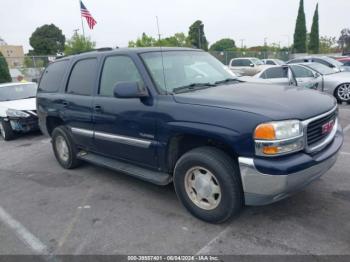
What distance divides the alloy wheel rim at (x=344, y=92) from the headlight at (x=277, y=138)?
863cm

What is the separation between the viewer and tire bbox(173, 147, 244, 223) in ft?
9.62

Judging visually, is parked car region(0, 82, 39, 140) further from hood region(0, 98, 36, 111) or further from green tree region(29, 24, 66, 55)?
green tree region(29, 24, 66, 55)

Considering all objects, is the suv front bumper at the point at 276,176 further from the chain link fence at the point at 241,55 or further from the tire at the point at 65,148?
the chain link fence at the point at 241,55

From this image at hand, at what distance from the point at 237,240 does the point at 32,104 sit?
6.98 metres

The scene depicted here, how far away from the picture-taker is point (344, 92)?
33.1ft

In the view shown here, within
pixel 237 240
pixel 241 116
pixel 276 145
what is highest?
pixel 241 116

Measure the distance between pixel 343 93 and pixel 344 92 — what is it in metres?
0.04

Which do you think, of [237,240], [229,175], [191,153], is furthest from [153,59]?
[237,240]

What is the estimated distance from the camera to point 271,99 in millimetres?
3035

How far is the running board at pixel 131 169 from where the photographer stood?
357 cm

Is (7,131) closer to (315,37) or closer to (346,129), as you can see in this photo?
(346,129)

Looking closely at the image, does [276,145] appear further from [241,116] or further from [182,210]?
[182,210]

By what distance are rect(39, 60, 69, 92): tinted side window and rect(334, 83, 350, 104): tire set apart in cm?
880

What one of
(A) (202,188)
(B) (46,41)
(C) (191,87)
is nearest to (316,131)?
(A) (202,188)
